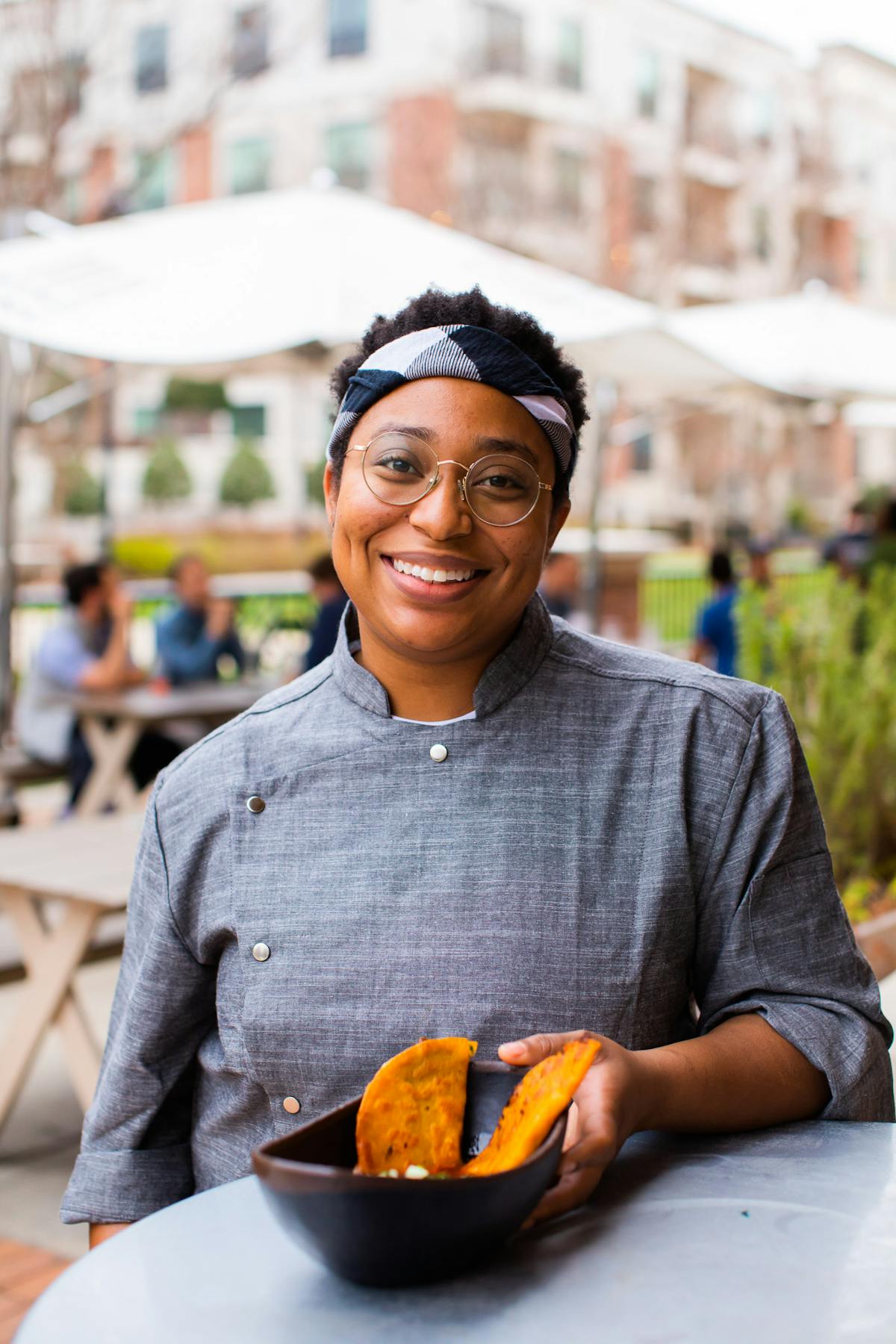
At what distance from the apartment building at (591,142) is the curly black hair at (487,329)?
1496 cm

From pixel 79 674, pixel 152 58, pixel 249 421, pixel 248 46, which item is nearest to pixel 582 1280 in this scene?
pixel 79 674

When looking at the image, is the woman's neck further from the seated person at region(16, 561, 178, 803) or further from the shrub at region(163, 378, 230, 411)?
the shrub at region(163, 378, 230, 411)

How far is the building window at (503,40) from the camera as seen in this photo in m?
29.1

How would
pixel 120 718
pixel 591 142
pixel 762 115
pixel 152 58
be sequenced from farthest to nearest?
pixel 762 115
pixel 591 142
pixel 152 58
pixel 120 718

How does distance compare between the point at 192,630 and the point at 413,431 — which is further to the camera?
the point at 192,630

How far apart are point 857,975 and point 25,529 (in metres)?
27.7

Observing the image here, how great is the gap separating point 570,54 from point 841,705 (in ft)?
102

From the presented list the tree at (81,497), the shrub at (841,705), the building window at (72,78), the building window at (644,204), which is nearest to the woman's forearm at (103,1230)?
the shrub at (841,705)

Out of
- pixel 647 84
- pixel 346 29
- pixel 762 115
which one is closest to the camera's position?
pixel 346 29

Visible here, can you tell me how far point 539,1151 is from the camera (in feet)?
3.60

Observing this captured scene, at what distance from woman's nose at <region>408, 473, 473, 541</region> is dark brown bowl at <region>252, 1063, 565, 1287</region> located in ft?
1.87

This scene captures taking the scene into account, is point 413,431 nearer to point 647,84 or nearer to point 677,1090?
point 677,1090

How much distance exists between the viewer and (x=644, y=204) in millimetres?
30719

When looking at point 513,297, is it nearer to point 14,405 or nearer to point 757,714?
point 14,405
